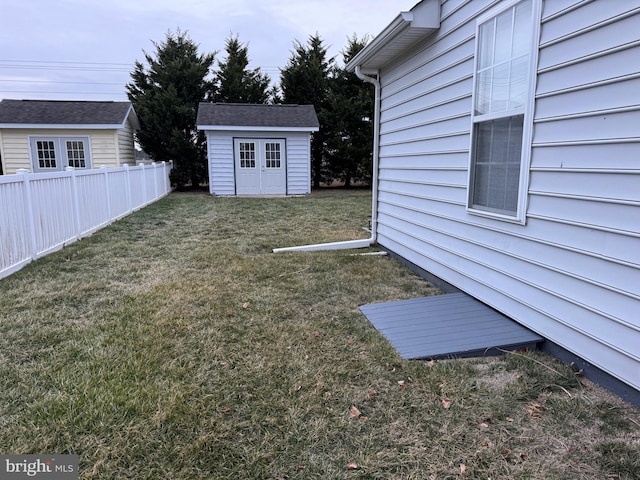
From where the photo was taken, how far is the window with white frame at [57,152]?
1384 cm

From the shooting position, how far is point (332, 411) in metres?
2.10

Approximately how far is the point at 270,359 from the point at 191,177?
15.6 metres

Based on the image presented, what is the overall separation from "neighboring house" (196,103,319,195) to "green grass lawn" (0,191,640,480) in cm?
1084

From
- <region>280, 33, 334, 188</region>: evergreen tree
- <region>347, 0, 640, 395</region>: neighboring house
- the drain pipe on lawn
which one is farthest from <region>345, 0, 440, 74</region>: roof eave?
<region>280, 33, 334, 188</region>: evergreen tree

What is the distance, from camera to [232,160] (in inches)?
573

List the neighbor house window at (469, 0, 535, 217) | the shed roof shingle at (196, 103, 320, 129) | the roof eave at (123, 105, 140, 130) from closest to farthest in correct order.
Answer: the neighbor house window at (469, 0, 535, 217) < the shed roof shingle at (196, 103, 320, 129) < the roof eave at (123, 105, 140, 130)

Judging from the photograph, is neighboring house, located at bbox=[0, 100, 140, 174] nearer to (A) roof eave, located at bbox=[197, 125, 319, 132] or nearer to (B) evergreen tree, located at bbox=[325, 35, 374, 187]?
(A) roof eave, located at bbox=[197, 125, 319, 132]

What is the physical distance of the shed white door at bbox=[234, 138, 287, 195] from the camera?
14.6 metres

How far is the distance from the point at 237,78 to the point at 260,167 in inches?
223

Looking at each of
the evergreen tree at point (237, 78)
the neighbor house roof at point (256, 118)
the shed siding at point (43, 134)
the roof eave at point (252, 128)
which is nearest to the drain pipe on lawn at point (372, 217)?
the roof eave at point (252, 128)

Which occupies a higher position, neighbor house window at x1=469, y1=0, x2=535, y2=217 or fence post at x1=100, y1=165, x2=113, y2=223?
neighbor house window at x1=469, y1=0, x2=535, y2=217

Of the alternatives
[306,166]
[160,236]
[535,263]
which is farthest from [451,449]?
[306,166]

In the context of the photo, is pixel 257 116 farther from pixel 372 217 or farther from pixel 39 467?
pixel 39 467

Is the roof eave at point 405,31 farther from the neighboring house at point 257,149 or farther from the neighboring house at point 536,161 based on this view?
the neighboring house at point 257,149
